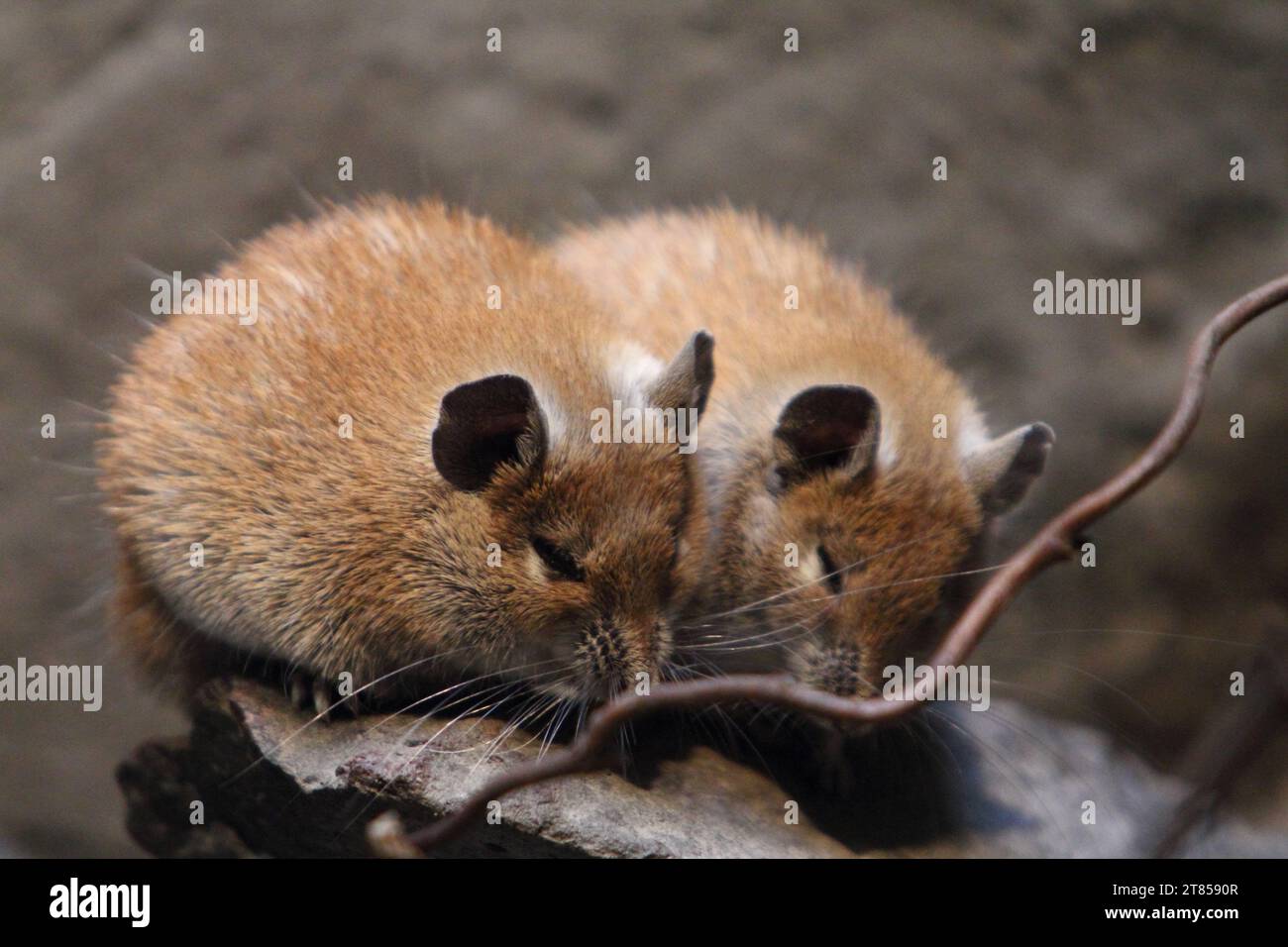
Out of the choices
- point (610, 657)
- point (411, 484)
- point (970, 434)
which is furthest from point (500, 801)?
point (970, 434)

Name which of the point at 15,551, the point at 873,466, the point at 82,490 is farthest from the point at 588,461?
the point at 15,551

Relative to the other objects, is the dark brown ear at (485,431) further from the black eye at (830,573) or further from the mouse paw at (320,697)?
the black eye at (830,573)

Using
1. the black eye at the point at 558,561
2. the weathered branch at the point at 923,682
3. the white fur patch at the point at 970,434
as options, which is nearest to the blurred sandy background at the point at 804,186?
the white fur patch at the point at 970,434

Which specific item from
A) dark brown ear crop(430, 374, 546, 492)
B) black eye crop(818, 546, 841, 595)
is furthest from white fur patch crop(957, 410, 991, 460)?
dark brown ear crop(430, 374, 546, 492)
